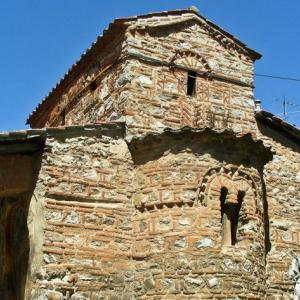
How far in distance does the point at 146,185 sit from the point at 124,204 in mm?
486

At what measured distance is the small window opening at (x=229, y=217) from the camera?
8.82 metres

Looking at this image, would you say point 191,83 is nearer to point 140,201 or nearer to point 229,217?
point 140,201

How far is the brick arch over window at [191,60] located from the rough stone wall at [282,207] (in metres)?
1.77

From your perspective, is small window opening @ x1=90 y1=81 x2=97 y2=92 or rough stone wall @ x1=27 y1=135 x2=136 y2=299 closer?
rough stone wall @ x1=27 y1=135 x2=136 y2=299

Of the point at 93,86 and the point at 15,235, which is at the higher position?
the point at 93,86

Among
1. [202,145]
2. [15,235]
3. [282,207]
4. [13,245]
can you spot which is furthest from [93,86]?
[282,207]

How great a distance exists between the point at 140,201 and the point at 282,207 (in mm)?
3409

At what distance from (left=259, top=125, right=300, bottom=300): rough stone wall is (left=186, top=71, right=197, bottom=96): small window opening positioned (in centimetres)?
172

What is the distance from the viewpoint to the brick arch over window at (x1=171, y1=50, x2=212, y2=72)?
10.8 meters

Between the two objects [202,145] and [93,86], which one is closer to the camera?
[202,145]

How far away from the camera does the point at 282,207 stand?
1102cm

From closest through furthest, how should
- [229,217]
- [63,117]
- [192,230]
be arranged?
1. [192,230]
2. [229,217]
3. [63,117]

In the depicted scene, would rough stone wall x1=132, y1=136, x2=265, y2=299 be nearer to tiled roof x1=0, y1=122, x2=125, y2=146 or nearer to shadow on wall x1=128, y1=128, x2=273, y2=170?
shadow on wall x1=128, y1=128, x2=273, y2=170

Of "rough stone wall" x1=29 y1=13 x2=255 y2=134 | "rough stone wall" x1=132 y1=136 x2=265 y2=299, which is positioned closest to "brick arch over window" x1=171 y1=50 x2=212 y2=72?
"rough stone wall" x1=29 y1=13 x2=255 y2=134
